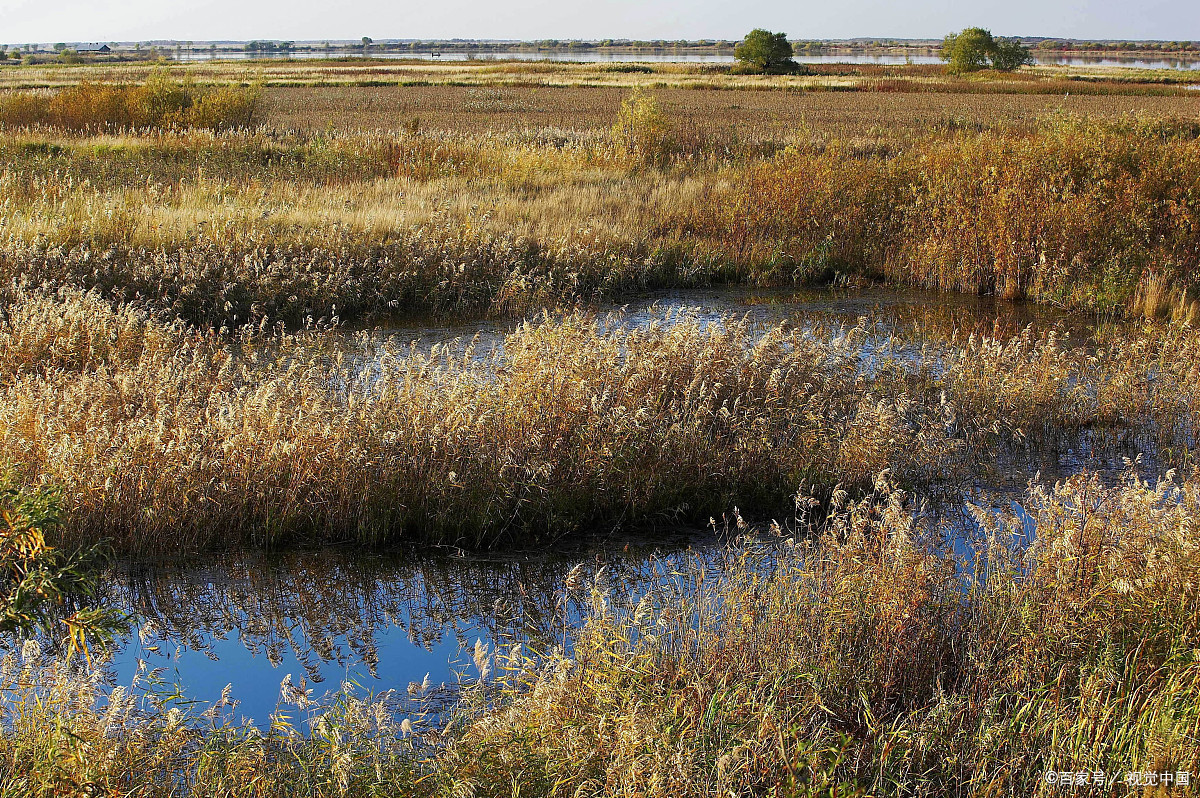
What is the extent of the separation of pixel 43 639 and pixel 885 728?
4.28 metres

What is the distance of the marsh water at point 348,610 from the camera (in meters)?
4.76

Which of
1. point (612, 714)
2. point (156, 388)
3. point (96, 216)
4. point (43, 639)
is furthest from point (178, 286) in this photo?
point (612, 714)

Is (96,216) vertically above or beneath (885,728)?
above

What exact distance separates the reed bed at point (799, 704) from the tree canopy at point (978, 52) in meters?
85.2

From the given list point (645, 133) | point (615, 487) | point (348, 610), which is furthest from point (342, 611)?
point (645, 133)

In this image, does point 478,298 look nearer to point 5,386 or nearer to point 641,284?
point 641,284

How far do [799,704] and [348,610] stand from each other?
9.42 ft

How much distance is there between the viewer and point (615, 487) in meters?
6.54

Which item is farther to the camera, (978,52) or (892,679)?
(978,52)

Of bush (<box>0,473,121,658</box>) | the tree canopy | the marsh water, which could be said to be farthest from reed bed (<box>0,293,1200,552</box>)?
the tree canopy

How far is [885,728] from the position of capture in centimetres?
378

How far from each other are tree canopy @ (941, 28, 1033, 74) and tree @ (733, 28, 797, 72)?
14.5 metres

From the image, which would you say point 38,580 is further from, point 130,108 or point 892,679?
point 130,108

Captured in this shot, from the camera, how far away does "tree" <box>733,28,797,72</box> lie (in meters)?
80.0
